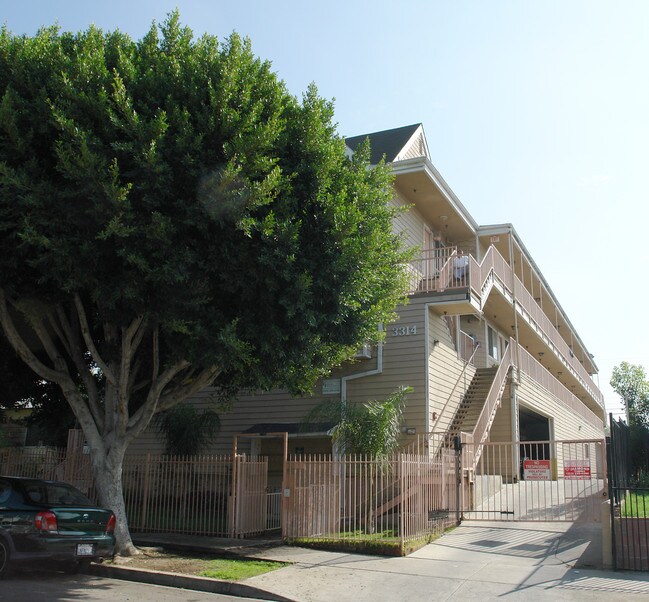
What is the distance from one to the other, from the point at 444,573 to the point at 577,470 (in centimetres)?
502

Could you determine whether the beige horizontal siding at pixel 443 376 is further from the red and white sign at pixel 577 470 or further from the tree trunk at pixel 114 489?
the tree trunk at pixel 114 489

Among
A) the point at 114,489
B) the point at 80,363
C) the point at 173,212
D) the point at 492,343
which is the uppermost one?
the point at 173,212

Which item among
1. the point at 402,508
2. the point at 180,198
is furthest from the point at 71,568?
the point at 180,198

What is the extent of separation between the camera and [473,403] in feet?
65.0

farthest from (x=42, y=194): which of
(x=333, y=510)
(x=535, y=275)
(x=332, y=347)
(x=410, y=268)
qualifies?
(x=535, y=275)

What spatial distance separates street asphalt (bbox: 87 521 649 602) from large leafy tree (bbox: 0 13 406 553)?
7.58 feet

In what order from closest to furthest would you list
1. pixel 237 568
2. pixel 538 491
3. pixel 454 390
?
pixel 237 568, pixel 538 491, pixel 454 390

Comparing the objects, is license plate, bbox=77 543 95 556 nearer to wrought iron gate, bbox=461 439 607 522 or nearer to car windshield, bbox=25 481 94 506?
car windshield, bbox=25 481 94 506

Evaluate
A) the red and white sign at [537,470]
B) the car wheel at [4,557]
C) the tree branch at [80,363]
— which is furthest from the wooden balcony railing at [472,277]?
the car wheel at [4,557]

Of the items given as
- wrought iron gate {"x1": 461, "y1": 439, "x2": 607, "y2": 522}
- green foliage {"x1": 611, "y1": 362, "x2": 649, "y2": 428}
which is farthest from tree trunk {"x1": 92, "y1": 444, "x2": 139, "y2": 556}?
green foliage {"x1": 611, "y1": 362, "x2": 649, "y2": 428}

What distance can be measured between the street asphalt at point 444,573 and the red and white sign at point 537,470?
4.25 ft

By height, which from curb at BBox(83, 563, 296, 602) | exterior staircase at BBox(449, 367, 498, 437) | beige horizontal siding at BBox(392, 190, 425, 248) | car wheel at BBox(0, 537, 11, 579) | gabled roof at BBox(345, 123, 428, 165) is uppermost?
gabled roof at BBox(345, 123, 428, 165)

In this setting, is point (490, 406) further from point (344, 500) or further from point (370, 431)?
point (344, 500)

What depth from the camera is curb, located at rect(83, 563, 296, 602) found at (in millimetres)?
9031
